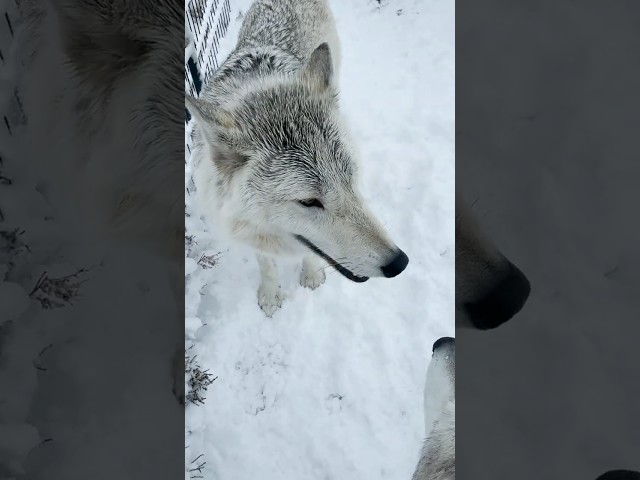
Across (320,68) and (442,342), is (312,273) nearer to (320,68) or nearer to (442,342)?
(442,342)

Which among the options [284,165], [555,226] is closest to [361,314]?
[284,165]

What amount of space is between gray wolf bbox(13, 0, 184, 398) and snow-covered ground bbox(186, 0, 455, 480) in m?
0.14

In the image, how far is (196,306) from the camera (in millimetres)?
1552

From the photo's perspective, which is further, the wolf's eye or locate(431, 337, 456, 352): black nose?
locate(431, 337, 456, 352): black nose

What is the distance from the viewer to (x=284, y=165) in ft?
4.77

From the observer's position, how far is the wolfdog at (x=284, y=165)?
1.45m

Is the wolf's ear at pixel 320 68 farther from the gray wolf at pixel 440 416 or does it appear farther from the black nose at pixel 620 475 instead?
the black nose at pixel 620 475

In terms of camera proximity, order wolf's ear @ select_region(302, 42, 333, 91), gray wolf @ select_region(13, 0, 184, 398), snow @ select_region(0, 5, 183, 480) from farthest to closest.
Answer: wolf's ear @ select_region(302, 42, 333, 91) → gray wolf @ select_region(13, 0, 184, 398) → snow @ select_region(0, 5, 183, 480)

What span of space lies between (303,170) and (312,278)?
1.16ft

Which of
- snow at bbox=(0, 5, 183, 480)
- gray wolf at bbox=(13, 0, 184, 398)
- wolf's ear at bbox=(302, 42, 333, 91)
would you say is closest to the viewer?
snow at bbox=(0, 5, 183, 480)

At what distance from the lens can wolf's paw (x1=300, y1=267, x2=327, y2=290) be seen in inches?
61.5

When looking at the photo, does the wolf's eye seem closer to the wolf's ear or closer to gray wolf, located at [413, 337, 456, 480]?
the wolf's ear

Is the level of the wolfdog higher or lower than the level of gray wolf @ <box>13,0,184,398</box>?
lower

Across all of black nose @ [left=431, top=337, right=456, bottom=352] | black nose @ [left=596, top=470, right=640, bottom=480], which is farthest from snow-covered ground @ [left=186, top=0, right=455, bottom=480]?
black nose @ [left=596, top=470, right=640, bottom=480]
